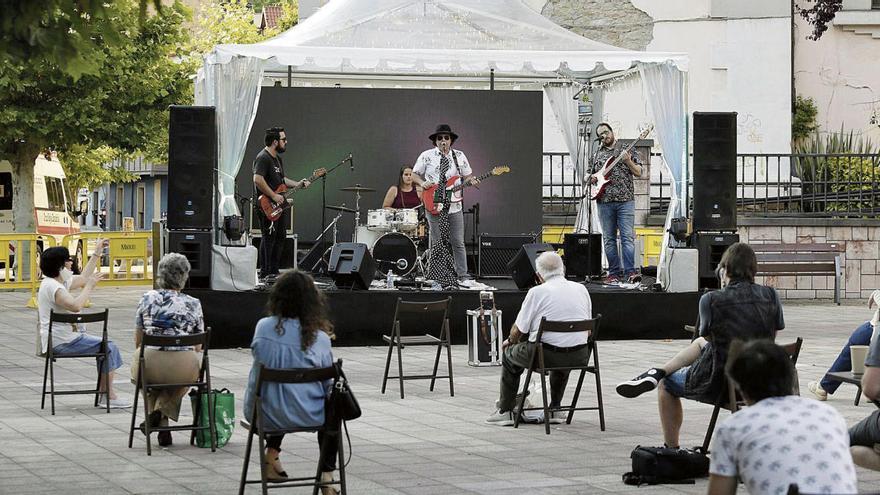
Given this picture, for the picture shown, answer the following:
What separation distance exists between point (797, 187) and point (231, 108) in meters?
10.3

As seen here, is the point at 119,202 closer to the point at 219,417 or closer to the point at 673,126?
the point at 673,126

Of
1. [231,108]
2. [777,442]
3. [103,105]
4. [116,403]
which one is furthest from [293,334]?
[103,105]

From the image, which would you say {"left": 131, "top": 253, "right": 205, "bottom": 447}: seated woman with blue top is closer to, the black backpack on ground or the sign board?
the black backpack on ground

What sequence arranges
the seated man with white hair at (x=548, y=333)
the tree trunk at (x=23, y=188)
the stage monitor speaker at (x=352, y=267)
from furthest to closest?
the tree trunk at (x=23, y=188)
the stage monitor speaker at (x=352, y=267)
the seated man with white hair at (x=548, y=333)

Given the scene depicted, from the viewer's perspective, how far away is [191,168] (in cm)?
1463

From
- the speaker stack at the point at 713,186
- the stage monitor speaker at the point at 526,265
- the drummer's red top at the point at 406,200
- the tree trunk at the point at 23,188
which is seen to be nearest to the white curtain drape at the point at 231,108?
the stage monitor speaker at the point at 526,265

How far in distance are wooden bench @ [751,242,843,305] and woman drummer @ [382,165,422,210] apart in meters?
5.54

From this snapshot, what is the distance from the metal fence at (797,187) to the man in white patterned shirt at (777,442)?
644 inches

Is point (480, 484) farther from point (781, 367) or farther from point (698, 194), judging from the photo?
point (698, 194)

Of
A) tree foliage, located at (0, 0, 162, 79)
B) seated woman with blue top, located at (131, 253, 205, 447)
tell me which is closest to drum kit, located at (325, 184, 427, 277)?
seated woman with blue top, located at (131, 253, 205, 447)

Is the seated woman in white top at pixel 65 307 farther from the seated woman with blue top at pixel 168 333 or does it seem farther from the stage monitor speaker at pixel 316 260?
the stage monitor speaker at pixel 316 260

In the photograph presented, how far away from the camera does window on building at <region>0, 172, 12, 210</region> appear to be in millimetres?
28281

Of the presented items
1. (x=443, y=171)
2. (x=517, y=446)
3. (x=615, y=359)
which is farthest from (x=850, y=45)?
(x=517, y=446)

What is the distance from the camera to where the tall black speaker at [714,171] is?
15.5 m
